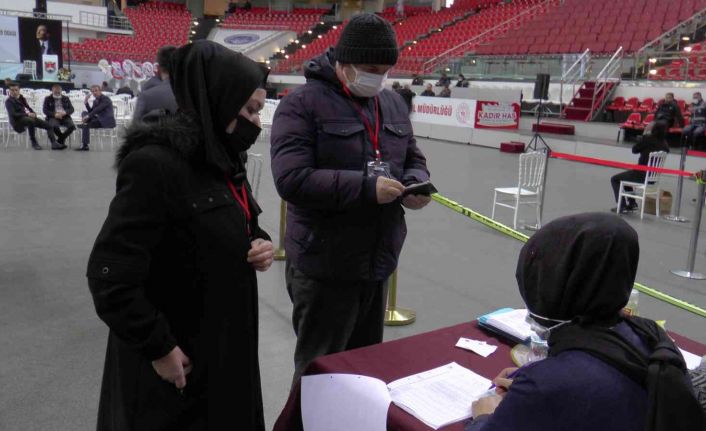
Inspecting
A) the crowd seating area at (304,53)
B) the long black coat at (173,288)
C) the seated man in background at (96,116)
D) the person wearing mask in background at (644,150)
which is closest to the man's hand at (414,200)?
the long black coat at (173,288)

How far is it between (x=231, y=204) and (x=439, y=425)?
736 millimetres

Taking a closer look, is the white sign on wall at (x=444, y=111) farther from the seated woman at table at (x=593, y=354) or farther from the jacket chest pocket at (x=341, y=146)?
the seated woman at table at (x=593, y=354)

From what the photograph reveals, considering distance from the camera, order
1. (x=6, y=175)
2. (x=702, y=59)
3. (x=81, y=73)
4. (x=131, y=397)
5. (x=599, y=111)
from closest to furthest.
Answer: (x=131, y=397)
(x=6, y=175)
(x=702, y=59)
(x=599, y=111)
(x=81, y=73)

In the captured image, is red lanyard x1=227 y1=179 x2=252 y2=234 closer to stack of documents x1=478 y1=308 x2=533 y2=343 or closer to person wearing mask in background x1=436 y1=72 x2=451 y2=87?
stack of documents x1=478 y1=308 x2=533 y2=343

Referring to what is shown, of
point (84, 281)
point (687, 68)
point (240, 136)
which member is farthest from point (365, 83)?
point (687, 68)

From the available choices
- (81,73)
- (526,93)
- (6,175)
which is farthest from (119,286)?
(81,73)

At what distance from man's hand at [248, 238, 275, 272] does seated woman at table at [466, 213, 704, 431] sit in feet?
2.25

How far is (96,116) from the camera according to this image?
432 inches

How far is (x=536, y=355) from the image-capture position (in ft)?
5.39

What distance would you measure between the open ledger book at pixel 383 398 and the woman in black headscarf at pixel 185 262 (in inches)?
7.6

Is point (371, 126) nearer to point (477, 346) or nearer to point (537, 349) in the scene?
point (477, 346)

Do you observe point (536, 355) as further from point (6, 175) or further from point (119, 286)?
point (6, 175)

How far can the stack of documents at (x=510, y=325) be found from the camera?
6.03 ft

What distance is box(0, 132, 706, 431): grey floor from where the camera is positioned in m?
2.80
